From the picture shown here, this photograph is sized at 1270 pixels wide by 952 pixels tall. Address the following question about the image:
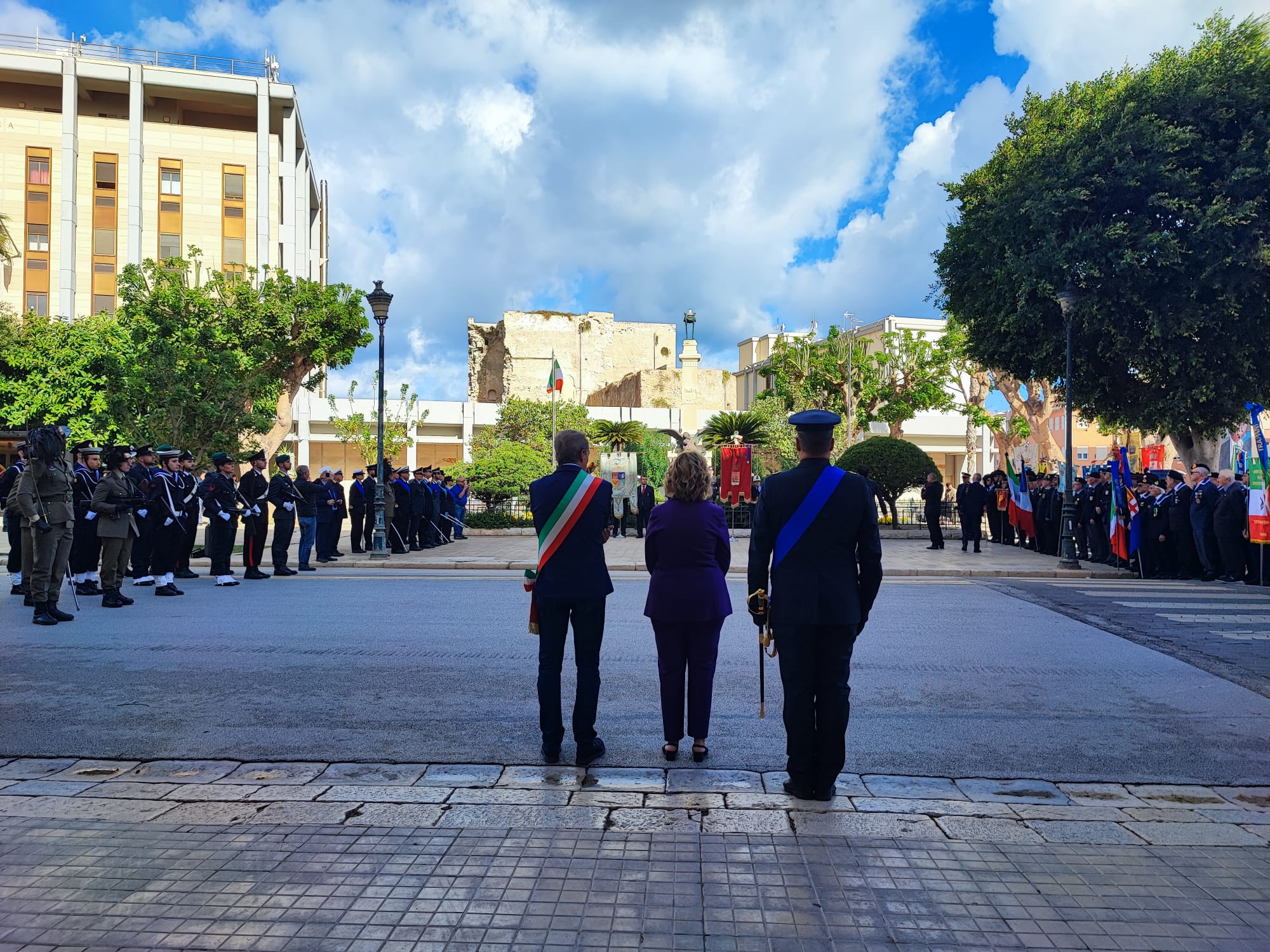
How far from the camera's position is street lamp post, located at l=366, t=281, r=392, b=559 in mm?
19641

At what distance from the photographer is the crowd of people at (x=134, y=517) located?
34.0 ft

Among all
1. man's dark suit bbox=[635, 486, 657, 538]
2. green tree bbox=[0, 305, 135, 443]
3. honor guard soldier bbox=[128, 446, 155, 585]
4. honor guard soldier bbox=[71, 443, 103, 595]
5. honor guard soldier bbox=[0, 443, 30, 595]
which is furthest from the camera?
green tree bbox=[0, 305, 135, 443]

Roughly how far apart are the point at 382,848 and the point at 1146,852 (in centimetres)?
325

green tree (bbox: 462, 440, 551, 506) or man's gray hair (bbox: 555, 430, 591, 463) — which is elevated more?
green tree (bbox: 462, 440, 551, 506)

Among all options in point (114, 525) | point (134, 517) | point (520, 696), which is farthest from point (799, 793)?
point (134, 517)

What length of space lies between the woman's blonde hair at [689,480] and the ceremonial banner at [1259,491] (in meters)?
12.2

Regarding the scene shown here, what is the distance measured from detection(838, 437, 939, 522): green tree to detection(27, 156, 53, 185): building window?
139 feet

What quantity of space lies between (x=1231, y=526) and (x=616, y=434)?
2639 centimetres

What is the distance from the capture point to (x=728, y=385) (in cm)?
8156

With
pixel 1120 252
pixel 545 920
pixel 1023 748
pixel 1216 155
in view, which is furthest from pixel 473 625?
pixel 1216 155

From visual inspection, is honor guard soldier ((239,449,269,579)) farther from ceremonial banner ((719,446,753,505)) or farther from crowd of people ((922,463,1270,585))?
ceremonial banner ((719,446,753,505))

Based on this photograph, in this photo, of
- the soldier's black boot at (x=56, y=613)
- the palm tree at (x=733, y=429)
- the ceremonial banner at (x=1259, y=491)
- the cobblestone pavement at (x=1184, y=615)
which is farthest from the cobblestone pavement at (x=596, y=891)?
the palm tree at (x=733, y=429)

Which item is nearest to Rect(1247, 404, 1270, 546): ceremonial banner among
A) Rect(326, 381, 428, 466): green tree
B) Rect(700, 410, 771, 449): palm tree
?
Rect(700, 410, 771, 449): palm tree

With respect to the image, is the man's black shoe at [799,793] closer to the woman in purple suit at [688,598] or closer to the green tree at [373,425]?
the woman in purple suit at [688,598]
